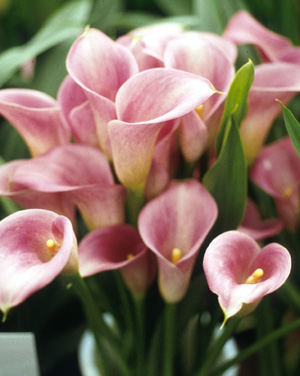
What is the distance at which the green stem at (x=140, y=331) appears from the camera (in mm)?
346

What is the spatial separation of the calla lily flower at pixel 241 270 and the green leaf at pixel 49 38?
0.84ft

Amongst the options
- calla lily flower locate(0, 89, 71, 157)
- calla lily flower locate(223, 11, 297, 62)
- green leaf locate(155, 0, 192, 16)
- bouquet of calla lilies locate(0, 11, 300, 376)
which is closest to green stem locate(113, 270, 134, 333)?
bouquet of calla lilies locate(0, 11, 300, 376)

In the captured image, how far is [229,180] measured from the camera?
1.06 ft

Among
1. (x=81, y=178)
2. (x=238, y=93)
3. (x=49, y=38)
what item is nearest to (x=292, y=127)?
(x=238, y=93)

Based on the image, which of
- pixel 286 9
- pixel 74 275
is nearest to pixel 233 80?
pixel 74 275

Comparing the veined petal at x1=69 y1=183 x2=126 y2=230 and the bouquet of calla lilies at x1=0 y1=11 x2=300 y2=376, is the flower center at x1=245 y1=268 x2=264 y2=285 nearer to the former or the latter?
the bouquet of calla lilies at x1=0 y1=11 x2=300 y2=376

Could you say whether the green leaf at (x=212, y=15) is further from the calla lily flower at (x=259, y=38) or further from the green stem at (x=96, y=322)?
the green stem at (x=96, y=322)

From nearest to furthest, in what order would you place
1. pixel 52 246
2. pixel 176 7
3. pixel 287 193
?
1. pixel 52 246
2. pixel 287 193
3. pixel 176 7

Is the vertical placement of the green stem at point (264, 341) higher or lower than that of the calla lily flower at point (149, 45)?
lower

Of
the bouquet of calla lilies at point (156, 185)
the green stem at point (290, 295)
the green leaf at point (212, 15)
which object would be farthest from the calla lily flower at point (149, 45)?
the green stem at point (290, 295)

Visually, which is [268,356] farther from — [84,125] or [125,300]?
[84,125]

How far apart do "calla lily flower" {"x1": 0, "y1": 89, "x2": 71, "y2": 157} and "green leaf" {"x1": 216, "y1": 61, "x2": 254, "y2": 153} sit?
0.36 feet

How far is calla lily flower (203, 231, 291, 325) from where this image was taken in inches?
9.3

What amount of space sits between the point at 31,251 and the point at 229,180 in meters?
0.14
